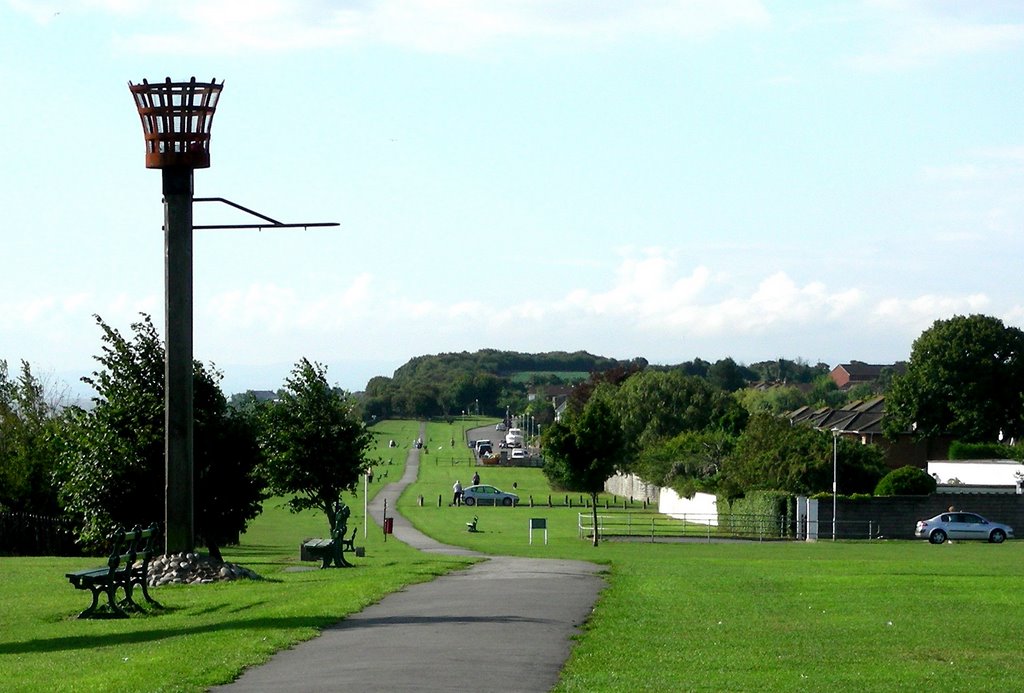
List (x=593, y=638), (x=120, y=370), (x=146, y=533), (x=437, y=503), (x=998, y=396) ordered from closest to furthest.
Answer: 1. (x=593, y=638)
2. (x=146, y=533)
3. (x=120, y=370)
4. (x=437, y=503)
5. (x=998, y=396)

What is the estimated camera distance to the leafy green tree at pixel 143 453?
106ft

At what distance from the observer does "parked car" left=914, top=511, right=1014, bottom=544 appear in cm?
5334

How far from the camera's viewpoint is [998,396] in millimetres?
91250

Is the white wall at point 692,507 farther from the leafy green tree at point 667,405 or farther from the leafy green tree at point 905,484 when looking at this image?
the leafy green tree at point 667,405

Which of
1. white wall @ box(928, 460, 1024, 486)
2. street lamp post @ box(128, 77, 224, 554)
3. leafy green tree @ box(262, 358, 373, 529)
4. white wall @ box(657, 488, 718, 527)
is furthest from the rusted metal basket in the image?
white wall @ box(928, 460, 1024, 486)

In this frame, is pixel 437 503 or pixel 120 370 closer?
pixel 120 370

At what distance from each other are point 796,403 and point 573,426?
133 m

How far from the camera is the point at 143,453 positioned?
106 ft

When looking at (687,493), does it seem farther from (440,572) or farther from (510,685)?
(510,685)

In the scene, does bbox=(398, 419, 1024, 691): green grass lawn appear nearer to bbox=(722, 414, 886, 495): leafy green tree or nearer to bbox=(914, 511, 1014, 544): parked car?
bbox=(914, 511, 1014, 544): parked car

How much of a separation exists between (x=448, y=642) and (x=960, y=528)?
138ft

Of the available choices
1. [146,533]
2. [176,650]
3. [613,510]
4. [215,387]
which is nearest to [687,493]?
[613,510]

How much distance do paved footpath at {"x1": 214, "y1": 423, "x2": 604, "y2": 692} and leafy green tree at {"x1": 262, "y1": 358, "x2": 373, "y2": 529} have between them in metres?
22.3

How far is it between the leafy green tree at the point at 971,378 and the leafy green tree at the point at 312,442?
176 ft
